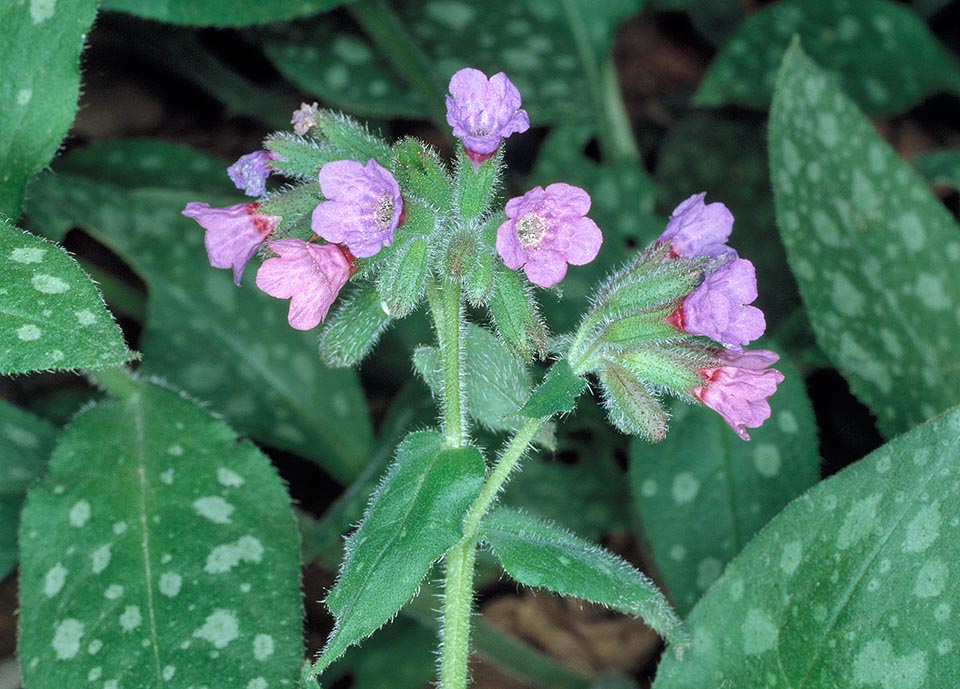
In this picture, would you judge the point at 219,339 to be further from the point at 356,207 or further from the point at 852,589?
the point at 852,589

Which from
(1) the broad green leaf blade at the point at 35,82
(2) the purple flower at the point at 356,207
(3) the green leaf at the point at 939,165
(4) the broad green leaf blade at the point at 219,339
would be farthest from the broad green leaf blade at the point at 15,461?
(3) the green leaf at the point at 939,165

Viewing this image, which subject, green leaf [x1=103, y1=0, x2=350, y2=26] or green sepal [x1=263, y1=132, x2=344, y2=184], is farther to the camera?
green leaf [x1=103, y1=0, x2=350, y2=26]

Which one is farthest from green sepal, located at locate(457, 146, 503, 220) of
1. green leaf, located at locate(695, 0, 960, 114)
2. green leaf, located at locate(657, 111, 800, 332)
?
green leaf, located at locate(695, 0, 960, 114)

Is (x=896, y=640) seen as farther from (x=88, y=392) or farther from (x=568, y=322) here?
(x=88, y=392)

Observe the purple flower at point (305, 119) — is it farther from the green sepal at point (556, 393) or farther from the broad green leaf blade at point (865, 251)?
the broad green leaf blade at point (865, 251)

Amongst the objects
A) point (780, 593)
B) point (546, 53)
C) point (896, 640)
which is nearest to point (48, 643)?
point (780, 593)

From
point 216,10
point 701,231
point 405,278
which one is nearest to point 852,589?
point 701,231

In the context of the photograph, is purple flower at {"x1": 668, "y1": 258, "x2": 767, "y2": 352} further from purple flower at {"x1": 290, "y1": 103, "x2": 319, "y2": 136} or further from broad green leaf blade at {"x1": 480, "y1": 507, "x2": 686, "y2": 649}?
purple flower at {"x1": 290, "y1": 103, "x2": 319, "y2": 136}

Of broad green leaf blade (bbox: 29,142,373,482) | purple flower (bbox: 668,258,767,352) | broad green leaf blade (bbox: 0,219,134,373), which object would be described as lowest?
broad green leaf blade (bbox: 29,142,373,482)
